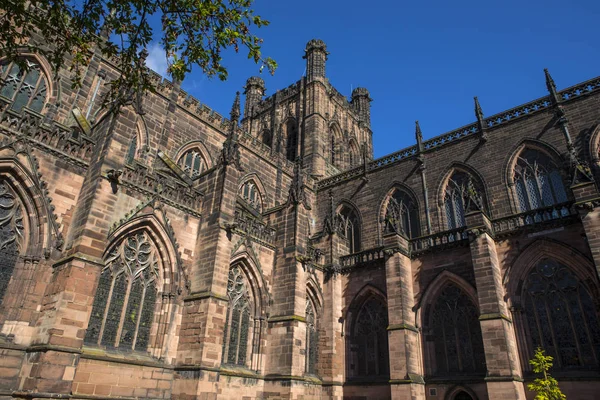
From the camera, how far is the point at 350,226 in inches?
865

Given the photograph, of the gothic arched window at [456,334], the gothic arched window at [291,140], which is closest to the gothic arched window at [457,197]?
the gothic arched window at [456,334]

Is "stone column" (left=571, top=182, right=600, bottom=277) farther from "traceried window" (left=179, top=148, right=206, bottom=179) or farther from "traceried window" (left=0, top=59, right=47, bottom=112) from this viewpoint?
"traceried window" (left=0, top=59, right=47, bottom=112)

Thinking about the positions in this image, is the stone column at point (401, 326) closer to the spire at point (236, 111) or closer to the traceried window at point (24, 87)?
the spire at point (236, 111)

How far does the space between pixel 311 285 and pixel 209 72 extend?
10.9m

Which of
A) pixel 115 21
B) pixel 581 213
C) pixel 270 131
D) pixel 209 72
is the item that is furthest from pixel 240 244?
pixel 270 131

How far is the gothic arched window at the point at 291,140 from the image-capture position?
3000cm

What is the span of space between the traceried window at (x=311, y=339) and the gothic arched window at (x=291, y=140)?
14667 mm

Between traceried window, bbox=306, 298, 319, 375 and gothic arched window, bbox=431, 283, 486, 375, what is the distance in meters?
4.55

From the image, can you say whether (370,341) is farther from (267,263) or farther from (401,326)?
(267,263)

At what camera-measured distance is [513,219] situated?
48.4ft

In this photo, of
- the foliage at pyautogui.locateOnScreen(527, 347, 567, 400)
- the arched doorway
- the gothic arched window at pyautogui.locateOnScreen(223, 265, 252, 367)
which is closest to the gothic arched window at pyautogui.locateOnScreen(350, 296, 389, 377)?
the arched doorway

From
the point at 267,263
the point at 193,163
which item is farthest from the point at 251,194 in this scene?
the point at 267,263

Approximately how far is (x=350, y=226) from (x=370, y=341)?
6875 millimetres

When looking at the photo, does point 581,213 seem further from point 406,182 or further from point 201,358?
point 201,358
